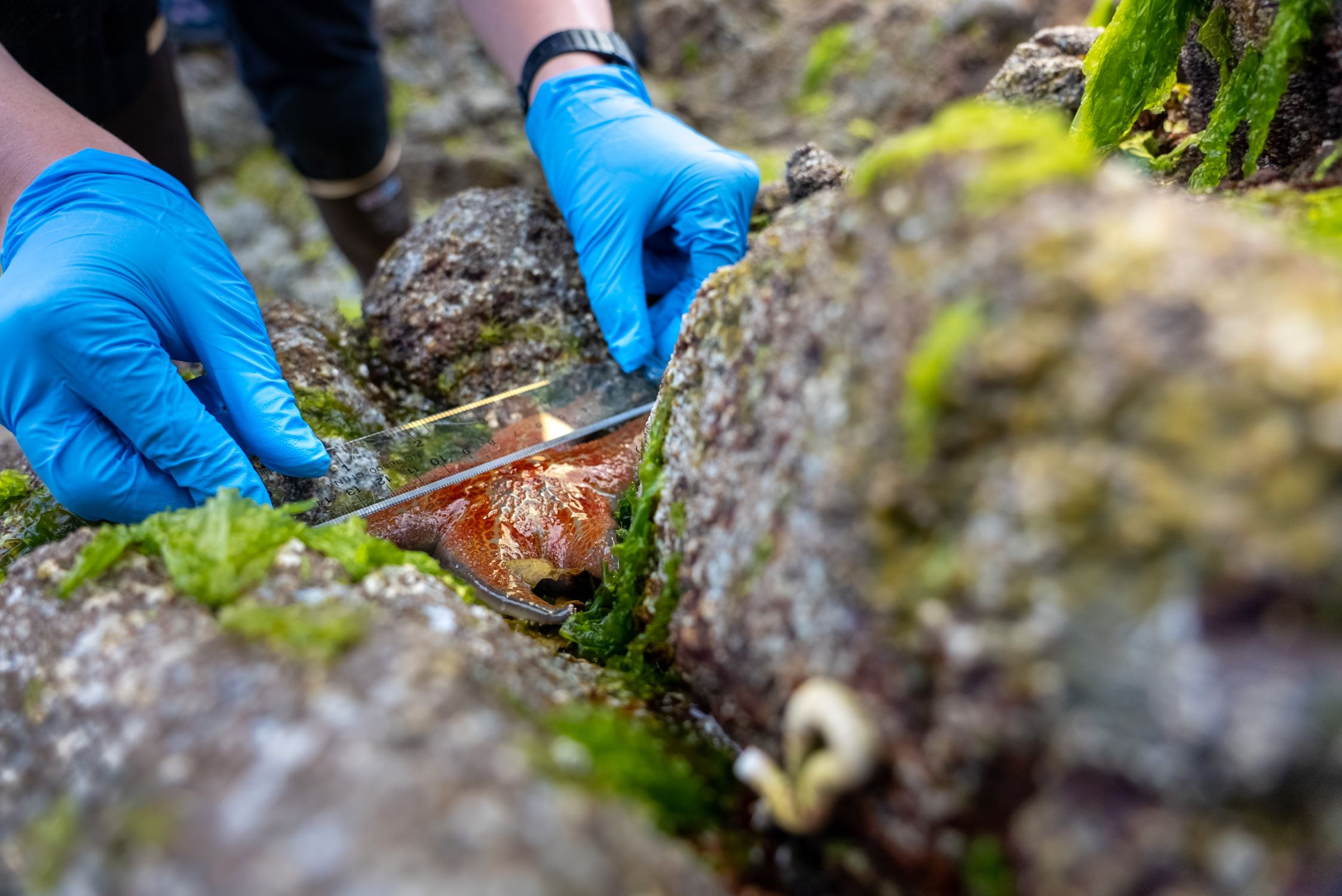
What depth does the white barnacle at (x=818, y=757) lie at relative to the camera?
3.48ft

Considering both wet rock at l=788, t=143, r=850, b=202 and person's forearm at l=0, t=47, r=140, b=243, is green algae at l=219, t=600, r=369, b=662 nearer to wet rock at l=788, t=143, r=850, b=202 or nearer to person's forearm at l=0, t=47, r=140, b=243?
wet rock at l=788, t=143, r=850, b=202

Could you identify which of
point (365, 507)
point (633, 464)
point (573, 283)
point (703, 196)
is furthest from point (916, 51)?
point (365, 507)

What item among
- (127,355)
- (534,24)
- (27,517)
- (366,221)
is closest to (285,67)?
(366,221)

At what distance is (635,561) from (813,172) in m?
1.71

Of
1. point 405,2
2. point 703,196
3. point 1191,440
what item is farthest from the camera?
point 405,2

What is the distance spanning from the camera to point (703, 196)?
3.06 m

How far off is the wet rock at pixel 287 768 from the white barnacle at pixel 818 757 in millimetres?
161

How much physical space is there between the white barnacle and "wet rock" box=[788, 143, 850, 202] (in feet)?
6.93

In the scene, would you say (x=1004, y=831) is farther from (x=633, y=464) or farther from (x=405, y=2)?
(x=405, y=2)

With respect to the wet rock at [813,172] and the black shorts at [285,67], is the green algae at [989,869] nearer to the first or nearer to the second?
the wet rock at [813,172]

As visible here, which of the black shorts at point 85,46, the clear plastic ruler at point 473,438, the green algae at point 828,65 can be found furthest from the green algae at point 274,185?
the clear plastic ruler at point 473,438

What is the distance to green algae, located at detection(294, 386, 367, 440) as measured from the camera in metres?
2.74

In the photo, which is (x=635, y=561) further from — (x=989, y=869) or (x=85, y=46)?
(x=85, y=46)

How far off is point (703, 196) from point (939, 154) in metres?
2.04
